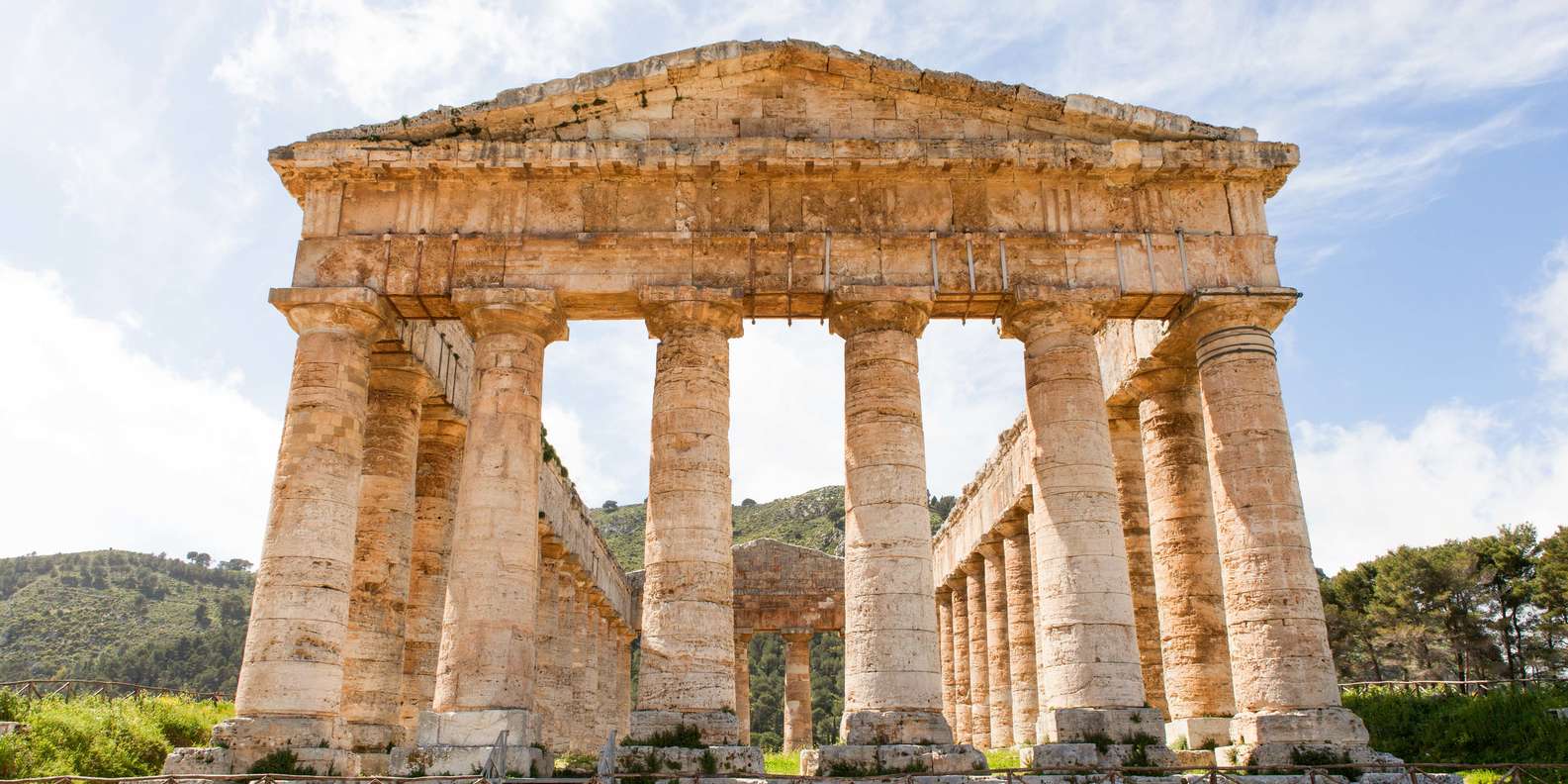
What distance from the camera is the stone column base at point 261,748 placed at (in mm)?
13992

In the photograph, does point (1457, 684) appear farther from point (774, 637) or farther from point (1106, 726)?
point (774, 637)

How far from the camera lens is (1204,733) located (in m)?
17.4

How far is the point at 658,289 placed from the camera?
16938 millimetres

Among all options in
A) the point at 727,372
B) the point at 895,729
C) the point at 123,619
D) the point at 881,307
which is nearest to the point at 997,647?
the point at 895,729

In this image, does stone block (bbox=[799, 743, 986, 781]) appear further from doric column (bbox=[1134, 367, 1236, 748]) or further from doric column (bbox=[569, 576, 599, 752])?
doric column (bbox=[569, 576, 599, 752])

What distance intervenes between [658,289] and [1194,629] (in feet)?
35.1

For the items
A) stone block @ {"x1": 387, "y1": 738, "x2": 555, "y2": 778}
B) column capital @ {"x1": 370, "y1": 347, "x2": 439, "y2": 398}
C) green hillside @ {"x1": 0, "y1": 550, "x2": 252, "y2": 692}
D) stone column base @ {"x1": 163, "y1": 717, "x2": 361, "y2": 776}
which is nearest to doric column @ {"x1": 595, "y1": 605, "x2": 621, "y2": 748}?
column capital @ {"x1": 370, "y1": 347, "x2": 439, "y2": 398}

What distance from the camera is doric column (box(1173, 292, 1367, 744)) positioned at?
15.1 m

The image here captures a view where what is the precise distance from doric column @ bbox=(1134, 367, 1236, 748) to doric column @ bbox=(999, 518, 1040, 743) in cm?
649

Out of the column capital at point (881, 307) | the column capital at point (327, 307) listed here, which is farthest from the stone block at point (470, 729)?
the column capital at point (881, 307)

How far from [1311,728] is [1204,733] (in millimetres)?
2739

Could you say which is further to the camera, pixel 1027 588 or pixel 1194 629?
pixel 1027 588

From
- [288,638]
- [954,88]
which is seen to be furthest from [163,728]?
[954,88]

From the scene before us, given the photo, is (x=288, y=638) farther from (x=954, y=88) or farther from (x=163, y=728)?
(x=954, y=88)
